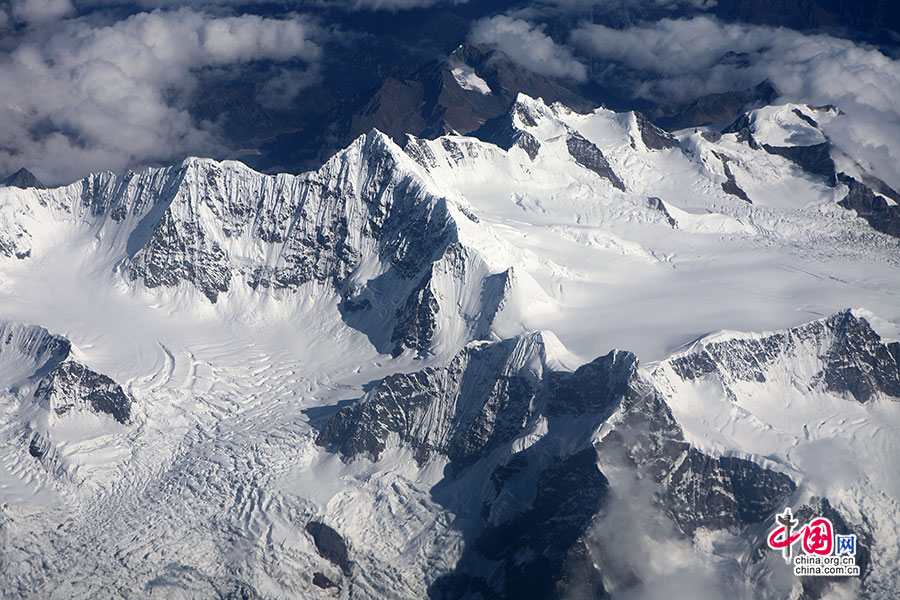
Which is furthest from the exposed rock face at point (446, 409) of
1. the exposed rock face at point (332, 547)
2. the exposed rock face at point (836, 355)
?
the exposed rock face at point (836, 355)

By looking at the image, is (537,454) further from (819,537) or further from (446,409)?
(819,537)

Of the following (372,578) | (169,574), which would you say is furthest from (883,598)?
(169,574)

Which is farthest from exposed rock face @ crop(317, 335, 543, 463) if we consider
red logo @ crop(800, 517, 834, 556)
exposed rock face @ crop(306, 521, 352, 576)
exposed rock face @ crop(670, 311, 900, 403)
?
red logo @ crop(800, 517, 834, 556)

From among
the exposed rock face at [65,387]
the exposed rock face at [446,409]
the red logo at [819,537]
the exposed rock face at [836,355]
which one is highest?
the exposed rock face at [836,355]

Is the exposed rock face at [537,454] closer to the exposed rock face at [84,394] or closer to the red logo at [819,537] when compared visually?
the red logo at [819,537]

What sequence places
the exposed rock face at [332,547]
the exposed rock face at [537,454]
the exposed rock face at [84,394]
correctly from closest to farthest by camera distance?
the exposed rock face at [537,454] < the exposed rock face at [332,547] < the exposed rock face at [84,394]

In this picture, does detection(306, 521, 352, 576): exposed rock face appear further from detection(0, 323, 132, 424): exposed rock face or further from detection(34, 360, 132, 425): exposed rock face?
detection(34, 360, 132, 425): exposed rock face
